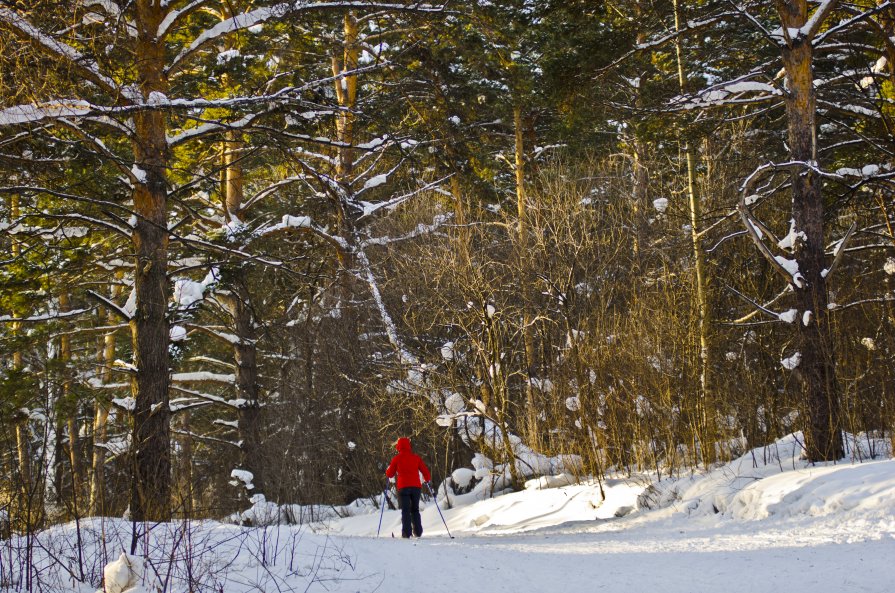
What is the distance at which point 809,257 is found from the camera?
36.2 ft

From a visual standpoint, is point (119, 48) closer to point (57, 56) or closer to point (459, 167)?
point (57, 56)

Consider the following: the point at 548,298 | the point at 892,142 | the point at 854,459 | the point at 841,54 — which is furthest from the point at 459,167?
the point at 854,459

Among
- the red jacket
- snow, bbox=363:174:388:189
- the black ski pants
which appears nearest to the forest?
snow, bbox=363:174:388:189

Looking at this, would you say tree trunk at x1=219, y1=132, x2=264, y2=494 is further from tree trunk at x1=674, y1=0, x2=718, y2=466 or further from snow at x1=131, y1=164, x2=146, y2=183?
tree trunk at x1=674, y1=0, x2=718, y2=466

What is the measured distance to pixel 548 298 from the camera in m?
18.3

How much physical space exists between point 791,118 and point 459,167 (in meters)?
9.72

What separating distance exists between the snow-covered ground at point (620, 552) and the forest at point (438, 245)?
0.75m

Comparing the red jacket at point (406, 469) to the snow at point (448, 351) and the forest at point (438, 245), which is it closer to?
the forest at point (438, 245)

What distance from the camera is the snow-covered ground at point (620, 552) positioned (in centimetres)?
584

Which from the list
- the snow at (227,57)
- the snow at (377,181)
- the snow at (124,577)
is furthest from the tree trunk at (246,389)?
the snow at (124,577)

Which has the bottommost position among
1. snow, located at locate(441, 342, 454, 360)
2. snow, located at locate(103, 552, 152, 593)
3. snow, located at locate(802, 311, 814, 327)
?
Result: snow, located at locate(103, 552, 152, 593)

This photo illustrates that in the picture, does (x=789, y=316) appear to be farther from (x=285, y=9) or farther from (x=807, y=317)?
(x=285, y=9)

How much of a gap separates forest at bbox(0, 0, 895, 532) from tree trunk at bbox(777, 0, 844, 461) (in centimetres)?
5

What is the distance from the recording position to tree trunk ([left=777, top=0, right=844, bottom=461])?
1062 centimetres
